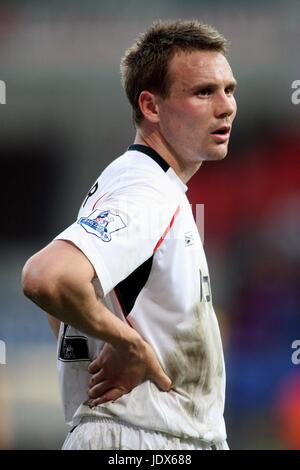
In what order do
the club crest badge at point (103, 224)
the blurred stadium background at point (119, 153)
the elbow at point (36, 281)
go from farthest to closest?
the blurred stadium background at point (119, 153)
the club crest badge at point (103, 224)
the elbow at point (36, 281)

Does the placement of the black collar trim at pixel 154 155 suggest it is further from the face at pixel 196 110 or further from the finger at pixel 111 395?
the finger at pixel 111 395

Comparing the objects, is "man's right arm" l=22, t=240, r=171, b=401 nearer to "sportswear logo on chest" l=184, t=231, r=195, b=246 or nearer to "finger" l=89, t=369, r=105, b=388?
"finger" l=89, t=369, r=105, b=388

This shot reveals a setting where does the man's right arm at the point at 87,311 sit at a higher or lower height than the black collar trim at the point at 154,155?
lower

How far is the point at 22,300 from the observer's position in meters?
5.35

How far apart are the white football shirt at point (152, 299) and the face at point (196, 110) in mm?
188

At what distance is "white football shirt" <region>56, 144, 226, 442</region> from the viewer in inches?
86.4

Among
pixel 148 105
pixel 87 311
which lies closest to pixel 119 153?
pixel 148 105

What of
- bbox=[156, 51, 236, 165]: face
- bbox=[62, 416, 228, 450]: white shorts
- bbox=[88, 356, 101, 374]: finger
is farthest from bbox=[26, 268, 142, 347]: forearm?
bbox=[156, 51, 236, 165]: face

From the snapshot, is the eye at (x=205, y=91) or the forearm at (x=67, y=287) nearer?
the forearm at (x=67, y=287)

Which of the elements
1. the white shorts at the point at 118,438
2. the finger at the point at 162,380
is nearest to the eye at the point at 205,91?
the finger at the point at 162,380

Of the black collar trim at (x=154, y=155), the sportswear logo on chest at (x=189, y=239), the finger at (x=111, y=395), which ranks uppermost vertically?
the black collar trim at (x=154, y=155)

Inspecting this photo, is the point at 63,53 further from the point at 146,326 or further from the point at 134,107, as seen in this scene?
the point at 146,326

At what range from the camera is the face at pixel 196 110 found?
261 centimetres

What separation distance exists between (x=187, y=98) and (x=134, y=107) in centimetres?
20
